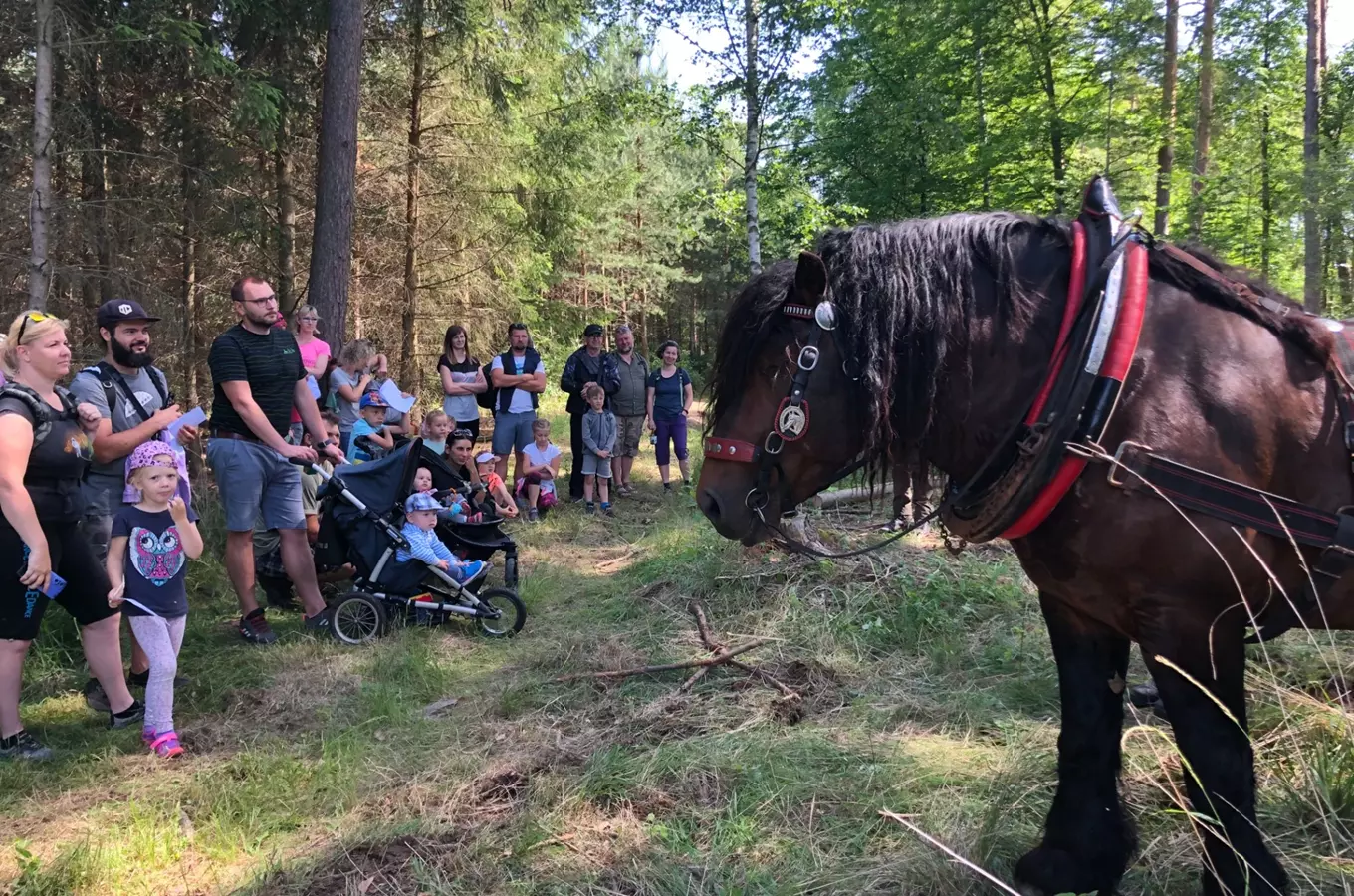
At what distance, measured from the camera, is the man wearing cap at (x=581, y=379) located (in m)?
8.68

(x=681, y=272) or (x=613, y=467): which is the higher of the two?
(x=681, y=272)

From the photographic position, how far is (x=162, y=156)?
25.8ft

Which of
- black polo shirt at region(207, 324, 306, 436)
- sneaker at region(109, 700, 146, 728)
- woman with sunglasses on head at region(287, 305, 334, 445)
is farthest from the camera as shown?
woman with sunglasses on head at region(287, 305, 334, 445)

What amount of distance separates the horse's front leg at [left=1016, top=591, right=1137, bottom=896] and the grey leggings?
3.44 meters

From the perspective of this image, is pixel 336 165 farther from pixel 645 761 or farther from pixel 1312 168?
pixel 1312 168

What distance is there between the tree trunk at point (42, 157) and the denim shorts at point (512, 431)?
3.78 m

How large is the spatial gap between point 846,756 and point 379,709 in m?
2.21

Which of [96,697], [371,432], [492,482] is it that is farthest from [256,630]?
[492,482]

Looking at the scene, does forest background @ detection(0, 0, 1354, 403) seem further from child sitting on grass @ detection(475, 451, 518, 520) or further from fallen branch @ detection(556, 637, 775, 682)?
fallen branch @ detection(556, 637, 775, 682)

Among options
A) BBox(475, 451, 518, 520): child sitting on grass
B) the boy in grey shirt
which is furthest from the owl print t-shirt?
the boy in grey shirt

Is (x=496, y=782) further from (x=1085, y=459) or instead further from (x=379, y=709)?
(x=1085, y=459)

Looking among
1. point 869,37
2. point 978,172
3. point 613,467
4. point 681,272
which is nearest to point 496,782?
point 613,467

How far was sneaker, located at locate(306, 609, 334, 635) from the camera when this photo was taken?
480cm

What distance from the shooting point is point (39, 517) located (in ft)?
11.0
